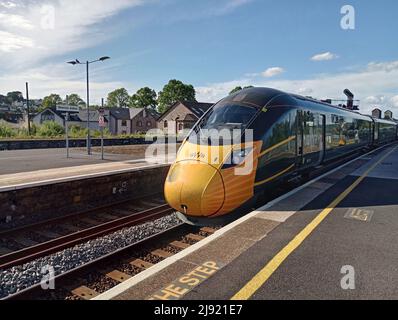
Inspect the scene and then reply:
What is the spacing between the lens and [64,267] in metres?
6.09

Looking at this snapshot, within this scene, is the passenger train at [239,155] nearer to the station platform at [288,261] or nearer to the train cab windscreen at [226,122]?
the train cab windscreen at [226,122]

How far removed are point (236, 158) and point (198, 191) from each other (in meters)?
1.19

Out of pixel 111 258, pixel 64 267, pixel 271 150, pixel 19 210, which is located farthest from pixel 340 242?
pixel 19 210

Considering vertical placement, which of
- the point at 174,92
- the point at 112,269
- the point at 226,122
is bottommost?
the point at 112,269

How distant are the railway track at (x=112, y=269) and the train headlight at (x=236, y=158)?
6.59 feet

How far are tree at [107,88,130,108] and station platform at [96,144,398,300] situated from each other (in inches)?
4981

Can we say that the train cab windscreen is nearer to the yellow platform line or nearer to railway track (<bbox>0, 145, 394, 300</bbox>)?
railway track (<bbox>0, 145, 394, 300</bbox>)

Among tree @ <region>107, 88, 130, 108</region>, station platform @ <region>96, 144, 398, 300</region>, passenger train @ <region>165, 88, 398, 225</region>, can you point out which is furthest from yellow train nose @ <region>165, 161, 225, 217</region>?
tree @ <region>107, 88, 130, 108</region>

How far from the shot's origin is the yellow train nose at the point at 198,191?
21.1 ft

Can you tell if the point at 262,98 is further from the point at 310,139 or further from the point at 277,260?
the point at 277,260

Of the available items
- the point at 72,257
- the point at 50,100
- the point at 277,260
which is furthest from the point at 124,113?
the point at 277,260

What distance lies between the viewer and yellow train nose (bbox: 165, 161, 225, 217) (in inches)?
254

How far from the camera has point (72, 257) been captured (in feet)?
21.1
